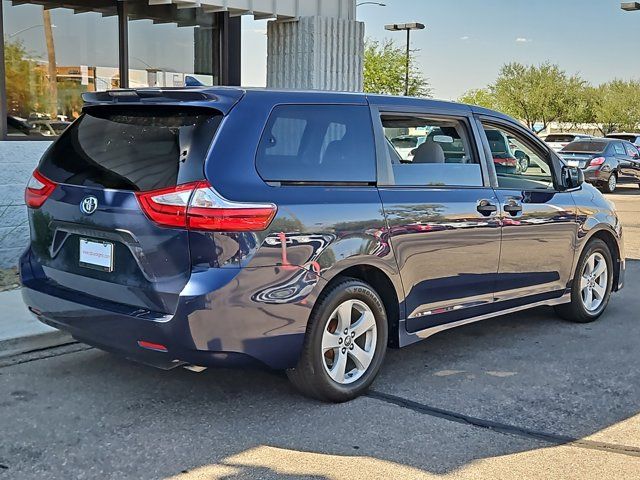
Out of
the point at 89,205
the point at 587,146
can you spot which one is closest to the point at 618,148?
the point at 587,146

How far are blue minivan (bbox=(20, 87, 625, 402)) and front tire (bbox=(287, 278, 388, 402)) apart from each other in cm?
1

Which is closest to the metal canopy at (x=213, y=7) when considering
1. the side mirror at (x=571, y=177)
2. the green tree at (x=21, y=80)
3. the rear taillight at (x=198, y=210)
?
the green tree at (x=21, y=80)

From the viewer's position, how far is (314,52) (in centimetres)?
1053

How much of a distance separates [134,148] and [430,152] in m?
2.06

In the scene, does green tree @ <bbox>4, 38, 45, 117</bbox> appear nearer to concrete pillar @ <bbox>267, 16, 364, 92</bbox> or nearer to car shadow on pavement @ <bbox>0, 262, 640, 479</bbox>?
concrete pillar @ <bbox>267, 16, 364, 92</bbox>

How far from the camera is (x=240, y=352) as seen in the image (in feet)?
13.5

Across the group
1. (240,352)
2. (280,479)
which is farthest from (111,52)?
(280,479)

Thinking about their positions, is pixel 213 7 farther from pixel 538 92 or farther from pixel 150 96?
pixel 538 92

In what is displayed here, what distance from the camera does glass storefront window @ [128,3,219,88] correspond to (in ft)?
32.0

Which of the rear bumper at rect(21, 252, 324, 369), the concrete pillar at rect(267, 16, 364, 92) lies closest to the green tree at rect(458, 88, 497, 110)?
the concrete pillar at rect(267, 16, 364, 92)

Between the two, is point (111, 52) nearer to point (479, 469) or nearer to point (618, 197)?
point (479, 469)

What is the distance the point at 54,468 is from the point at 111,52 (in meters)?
6.77

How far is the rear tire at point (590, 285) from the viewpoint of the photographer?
21.5 feet

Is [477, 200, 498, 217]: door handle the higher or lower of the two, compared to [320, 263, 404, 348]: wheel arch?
higher
